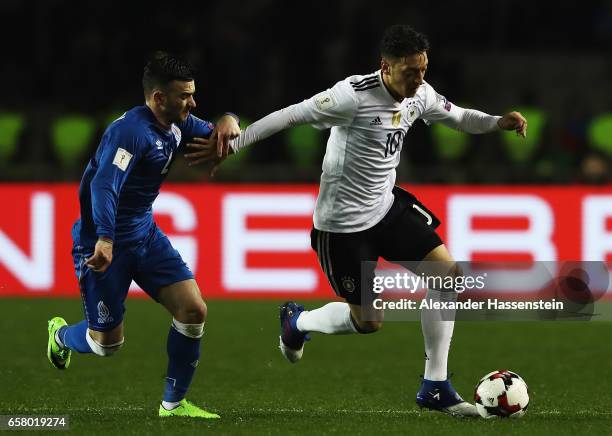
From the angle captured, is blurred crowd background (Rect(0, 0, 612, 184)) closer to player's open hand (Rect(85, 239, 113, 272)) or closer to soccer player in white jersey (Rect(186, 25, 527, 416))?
soccer player in white jersey (Rect(186, 25, 527, 416))

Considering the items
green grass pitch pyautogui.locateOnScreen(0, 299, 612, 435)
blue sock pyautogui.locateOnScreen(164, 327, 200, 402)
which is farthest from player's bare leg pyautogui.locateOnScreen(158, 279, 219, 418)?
green grass pitch pyautogui.locateOnScreen(0, 299, 612, 435)

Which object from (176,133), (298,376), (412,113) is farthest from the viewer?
(298,376)

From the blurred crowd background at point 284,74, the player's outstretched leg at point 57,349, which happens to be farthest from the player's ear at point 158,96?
the blurred crowd background at point 284,74

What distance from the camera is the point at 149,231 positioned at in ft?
21.3

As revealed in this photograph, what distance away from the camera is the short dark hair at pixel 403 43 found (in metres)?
6.24

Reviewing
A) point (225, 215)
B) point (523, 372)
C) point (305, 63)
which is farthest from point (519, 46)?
point (523, 372)

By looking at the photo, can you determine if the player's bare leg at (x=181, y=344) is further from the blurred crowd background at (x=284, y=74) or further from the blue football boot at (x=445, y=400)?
the blurred crowd background at (x=284, y=74)

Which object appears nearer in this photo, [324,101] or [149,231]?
[324,101]

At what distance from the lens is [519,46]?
56.9 ft

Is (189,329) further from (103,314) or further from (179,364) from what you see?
(103,314)

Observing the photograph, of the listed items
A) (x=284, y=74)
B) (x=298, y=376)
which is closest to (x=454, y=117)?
(x=298, y=376)

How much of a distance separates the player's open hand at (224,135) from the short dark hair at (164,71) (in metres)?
0.29

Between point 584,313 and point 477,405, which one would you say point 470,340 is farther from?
point 477,405

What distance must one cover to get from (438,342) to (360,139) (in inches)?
43.6
